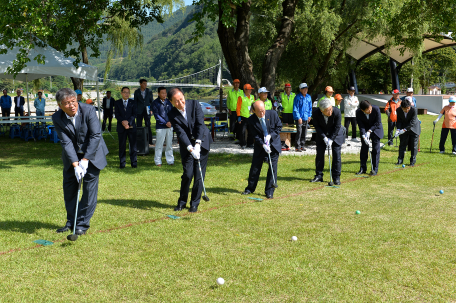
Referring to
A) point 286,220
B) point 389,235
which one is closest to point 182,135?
point 286,220

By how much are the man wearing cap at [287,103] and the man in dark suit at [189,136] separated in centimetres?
766

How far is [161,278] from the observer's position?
416cm

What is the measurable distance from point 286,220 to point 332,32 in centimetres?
1479

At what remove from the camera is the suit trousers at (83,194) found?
5405 millimetres

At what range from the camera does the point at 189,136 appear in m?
6.70

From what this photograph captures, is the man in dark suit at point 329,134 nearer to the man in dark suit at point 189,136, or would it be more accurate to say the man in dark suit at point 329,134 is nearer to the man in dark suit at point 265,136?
the man in dark suit at point 265,136

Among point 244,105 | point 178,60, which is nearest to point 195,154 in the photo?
point 244,105

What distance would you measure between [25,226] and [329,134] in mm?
6061

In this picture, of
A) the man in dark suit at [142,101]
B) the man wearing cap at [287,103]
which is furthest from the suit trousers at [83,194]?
the man wearing cap at [287,103]

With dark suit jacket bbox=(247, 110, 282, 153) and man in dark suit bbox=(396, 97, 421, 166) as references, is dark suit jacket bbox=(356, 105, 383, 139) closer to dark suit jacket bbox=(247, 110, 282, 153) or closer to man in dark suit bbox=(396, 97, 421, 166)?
man in dark suit bbox=(396, 97, 421, 166)

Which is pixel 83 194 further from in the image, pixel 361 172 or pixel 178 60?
pixel 178 60

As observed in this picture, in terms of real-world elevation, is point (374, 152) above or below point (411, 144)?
below

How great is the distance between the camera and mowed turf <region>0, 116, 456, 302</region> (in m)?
3.92

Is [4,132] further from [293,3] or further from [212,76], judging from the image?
[212,76]
